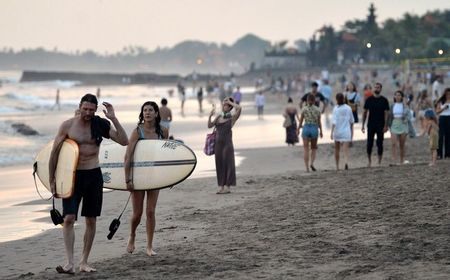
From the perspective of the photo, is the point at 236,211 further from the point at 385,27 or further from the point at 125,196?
the point at 385,27

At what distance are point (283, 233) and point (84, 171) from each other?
2.47 m

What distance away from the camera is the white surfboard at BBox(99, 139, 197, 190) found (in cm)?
903

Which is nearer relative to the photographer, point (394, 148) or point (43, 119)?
point (394, 148)

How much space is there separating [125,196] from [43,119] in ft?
103

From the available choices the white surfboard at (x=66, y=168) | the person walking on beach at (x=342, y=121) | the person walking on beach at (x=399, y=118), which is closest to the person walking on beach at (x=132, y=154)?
the white surfboard at (x=66, y=168)

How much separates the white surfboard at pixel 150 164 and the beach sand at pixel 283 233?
2.26ft

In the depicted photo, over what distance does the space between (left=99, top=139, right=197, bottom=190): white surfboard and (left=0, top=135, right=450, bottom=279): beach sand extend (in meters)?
0.69

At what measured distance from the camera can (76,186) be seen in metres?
8.31

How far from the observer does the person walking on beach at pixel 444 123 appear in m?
17.1

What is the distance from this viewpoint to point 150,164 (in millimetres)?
9070

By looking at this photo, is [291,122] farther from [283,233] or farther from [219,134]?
[283,233]

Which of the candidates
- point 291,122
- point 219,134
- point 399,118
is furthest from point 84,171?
point 291,122

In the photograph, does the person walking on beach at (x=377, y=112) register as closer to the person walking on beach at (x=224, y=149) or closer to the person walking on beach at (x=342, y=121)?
the person walking on beach at (x=342, y=121)

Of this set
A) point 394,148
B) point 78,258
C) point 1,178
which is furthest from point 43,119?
point 78,258
